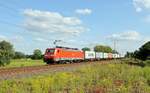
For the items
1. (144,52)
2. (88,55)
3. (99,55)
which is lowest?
(88,55)

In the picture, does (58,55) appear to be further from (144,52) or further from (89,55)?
(89,55)

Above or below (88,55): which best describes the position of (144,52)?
above

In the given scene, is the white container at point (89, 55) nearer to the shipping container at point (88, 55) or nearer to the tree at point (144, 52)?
the shipping container at point (88, 55)

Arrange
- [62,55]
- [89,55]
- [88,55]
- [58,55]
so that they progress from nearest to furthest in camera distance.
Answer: [58,55] → [62,55] → [88,55] → [89,55]

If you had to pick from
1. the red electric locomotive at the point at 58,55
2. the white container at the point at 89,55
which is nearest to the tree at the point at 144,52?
the white container at the point at 89,55

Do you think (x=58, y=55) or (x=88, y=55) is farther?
(x=88, y=55)

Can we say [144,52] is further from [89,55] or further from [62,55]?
[62,55]

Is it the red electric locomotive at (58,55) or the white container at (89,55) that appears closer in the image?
the red electric locomotive at (58,55)

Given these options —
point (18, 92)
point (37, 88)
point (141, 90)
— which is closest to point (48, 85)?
point (37, 88)

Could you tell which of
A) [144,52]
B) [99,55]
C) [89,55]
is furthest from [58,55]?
[99,55]

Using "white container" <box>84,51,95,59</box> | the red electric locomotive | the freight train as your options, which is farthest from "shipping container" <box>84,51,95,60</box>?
the red electric locomotive

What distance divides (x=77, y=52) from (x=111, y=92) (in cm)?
5308

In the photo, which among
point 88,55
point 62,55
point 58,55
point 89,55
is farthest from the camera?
point 89,55

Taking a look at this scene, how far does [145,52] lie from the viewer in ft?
217
